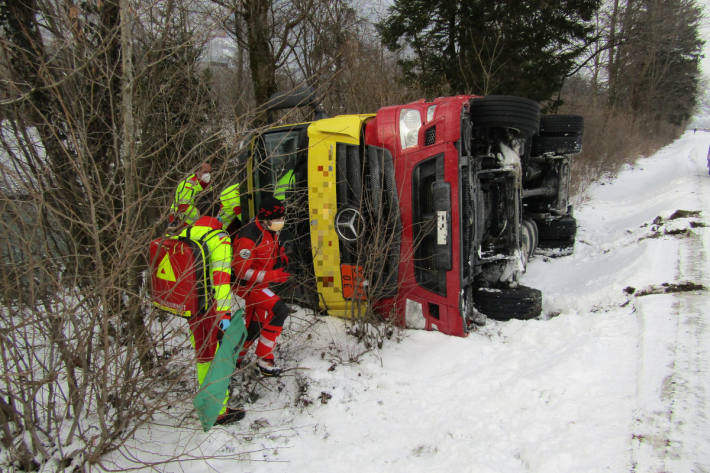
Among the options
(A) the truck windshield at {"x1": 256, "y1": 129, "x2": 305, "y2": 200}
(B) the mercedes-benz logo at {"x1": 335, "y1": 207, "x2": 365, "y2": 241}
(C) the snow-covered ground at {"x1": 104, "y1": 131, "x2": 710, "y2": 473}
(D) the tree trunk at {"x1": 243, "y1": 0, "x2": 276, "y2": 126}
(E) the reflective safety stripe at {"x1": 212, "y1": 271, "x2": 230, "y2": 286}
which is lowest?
(C) the snow-covered ground at {"x1": 104, "y1": 131, "x2": 710, "y2": 473}

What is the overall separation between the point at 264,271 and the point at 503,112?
8.28ft

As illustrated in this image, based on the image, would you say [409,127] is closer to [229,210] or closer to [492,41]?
[229,210]

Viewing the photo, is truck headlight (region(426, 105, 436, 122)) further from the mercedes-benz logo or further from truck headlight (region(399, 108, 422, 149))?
the mercedes-benz logo

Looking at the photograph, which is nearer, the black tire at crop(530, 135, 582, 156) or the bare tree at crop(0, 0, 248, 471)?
the bare tree at crop(0, 0, 248, 471)

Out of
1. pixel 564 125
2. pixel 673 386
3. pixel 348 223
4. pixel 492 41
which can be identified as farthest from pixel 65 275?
pixel 492 41

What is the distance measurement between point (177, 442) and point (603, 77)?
28.0m

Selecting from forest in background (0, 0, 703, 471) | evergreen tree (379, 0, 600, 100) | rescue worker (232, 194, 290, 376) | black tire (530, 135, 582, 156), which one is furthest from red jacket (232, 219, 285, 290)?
evergreen tree (379, 0, 600, 100)

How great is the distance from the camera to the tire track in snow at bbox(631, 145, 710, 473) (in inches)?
82.6

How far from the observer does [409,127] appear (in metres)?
3.72

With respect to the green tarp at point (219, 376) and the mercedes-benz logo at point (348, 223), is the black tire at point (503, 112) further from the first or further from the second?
the green tarp at point (219, 376)

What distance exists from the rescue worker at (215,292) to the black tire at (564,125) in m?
4.73

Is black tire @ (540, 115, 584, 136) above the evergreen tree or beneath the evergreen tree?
beneath

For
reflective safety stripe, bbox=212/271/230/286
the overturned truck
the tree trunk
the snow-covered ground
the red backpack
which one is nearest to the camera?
the snow-covered ground

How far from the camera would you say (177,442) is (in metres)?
2.43
